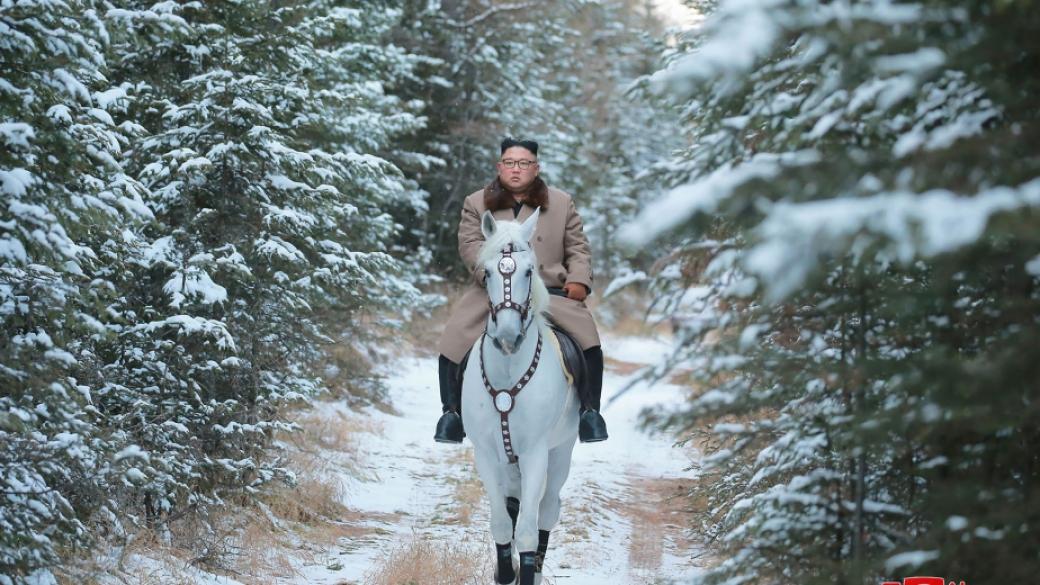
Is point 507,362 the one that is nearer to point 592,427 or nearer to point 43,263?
point 592,427

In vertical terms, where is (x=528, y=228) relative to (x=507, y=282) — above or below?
above

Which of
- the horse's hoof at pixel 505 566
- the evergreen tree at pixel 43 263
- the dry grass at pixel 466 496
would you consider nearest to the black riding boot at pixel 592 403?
the horse's hoof at pixel 505 566

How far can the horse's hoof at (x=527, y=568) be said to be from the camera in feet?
20.1

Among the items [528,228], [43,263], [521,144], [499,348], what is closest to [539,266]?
[521,144]

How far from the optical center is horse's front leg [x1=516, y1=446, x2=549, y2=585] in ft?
20.0

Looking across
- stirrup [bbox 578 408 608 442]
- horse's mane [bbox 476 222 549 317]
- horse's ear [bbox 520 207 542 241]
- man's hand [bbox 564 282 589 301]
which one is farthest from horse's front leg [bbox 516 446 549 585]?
horse's ear [bbox 520 207 542 241]

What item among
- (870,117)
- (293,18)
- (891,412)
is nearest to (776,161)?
(870,117)

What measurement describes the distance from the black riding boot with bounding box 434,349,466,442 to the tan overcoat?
0.34 feet

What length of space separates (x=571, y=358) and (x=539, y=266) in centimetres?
78

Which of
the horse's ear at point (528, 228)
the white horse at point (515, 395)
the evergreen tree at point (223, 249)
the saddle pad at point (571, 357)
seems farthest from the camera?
the evergreen tree at point (223, 249)

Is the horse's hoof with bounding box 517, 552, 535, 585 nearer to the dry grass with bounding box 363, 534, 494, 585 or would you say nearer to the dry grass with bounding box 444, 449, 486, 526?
the dry grass with bounding box 363, 534, 494, 585

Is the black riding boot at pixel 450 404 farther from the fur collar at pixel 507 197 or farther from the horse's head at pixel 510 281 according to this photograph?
the fur collar at pixel 507 197

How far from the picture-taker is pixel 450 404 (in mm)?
6785

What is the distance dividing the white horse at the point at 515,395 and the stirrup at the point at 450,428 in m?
0.21
